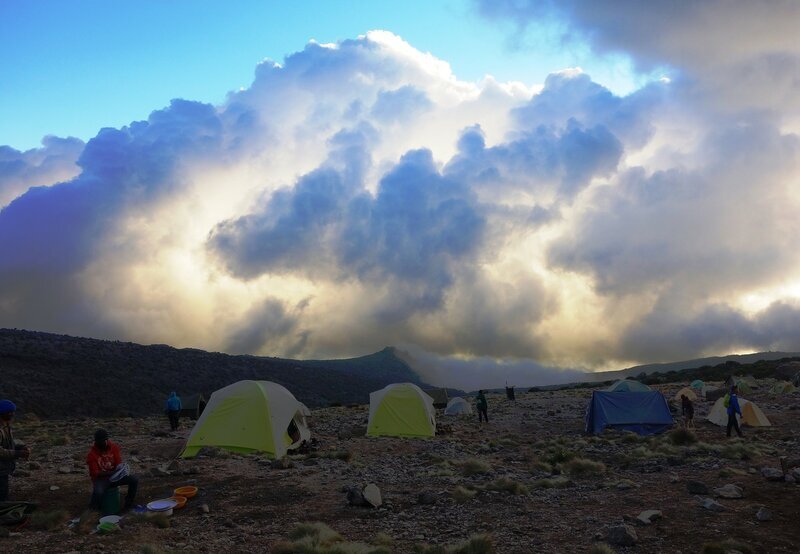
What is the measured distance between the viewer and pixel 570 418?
110 feet

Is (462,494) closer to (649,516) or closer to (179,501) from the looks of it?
(649,516)

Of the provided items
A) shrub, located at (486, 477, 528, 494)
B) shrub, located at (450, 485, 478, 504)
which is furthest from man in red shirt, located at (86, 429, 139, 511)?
shrub, located at (486, 477, 528, 494)

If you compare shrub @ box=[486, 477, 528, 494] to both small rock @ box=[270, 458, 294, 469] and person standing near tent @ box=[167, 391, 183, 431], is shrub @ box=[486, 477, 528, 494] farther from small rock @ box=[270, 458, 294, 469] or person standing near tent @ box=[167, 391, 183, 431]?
person standing near tent @ box=[167, 391, 183, 431]

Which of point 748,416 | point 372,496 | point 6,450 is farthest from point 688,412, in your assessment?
point 6,450

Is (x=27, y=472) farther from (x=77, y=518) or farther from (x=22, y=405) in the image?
(x=22, y=405)

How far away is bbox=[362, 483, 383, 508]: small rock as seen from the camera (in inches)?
449

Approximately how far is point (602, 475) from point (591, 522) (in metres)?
4.85

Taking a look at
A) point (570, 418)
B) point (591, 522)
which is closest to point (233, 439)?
point (591, 522)

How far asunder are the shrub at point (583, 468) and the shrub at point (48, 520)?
37.1 ft

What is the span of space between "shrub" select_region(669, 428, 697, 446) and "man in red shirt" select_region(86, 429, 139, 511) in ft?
58.1

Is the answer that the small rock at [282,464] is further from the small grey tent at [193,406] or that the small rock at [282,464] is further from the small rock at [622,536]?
the small grey tent at [193,406]

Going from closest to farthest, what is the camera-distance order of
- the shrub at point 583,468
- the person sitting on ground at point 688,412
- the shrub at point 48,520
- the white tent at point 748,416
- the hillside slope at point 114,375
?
1. the shrub at point 48,520
2. the shrub at point 583,468
3. the white tent at point 748,416
4. the person sitting on ground at point 688,412
5. the hillside slope at point 114,375

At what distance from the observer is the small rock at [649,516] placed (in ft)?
31.5

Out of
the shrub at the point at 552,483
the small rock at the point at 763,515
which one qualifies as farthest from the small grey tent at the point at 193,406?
the small rock at the point at 763,515
